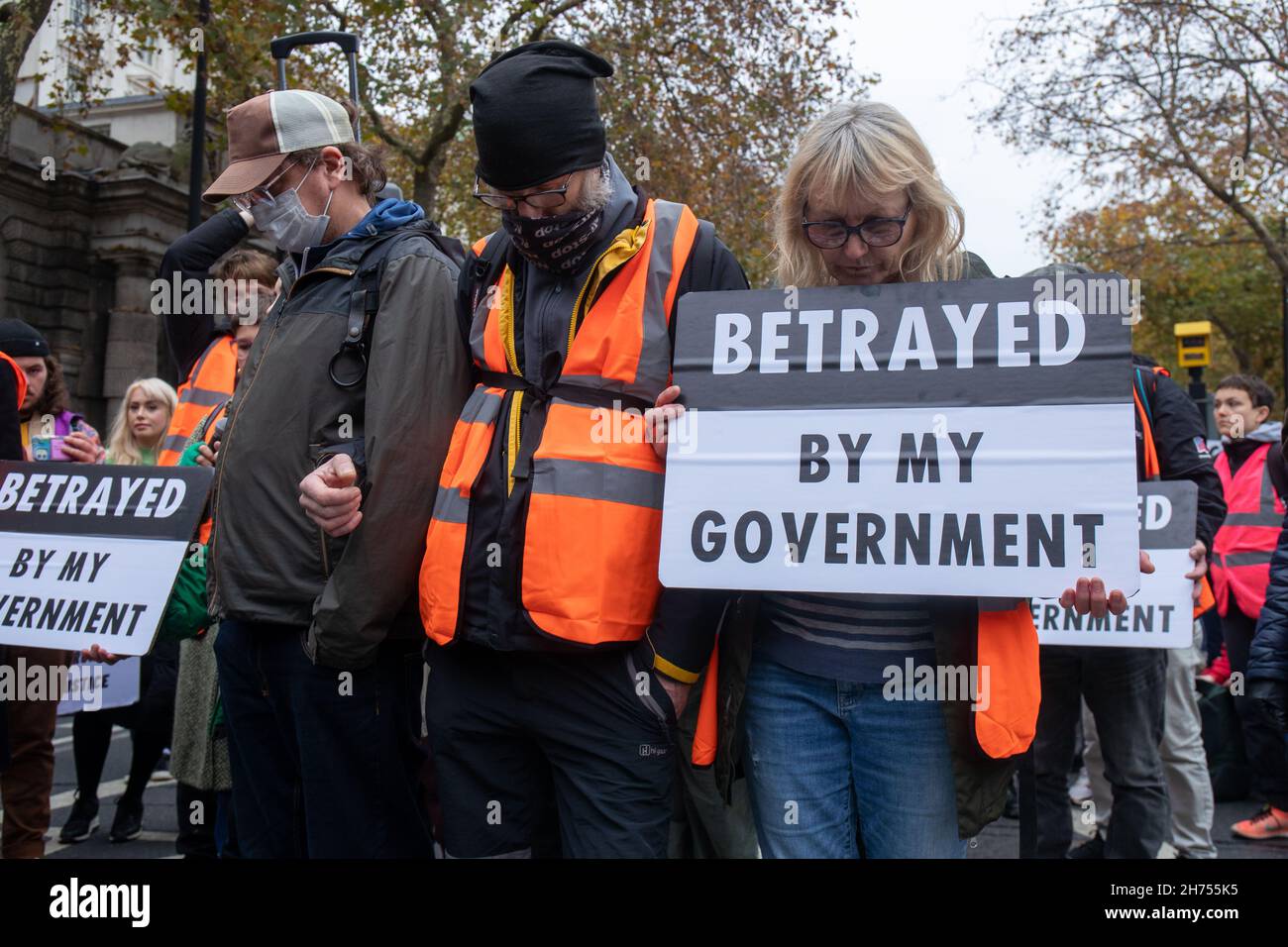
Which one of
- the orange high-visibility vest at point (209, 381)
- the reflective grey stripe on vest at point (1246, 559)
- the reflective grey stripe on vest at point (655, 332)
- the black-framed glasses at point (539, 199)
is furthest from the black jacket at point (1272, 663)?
the reflective grey stripe on vest at point (1246, 559)

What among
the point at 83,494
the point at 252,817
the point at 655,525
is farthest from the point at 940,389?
the point at 83,494

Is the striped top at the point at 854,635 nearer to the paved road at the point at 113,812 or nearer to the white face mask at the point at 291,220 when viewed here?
the white face mask at the point at 291,220

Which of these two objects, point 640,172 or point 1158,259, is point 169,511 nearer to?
point 640,172

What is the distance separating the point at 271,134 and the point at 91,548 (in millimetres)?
1338

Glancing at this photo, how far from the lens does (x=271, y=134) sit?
278cm

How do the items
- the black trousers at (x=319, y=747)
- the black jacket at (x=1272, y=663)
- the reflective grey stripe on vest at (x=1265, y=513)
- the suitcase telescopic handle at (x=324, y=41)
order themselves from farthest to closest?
the reflective grey stripe on vest at (x=1265, y=513) → the suitcase telescopic handle at (x=324, y=41) → the black jacket at (x=1272, y=663) → the black trousers at (x=319, y=747)

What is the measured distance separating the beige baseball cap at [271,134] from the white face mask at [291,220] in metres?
0.06

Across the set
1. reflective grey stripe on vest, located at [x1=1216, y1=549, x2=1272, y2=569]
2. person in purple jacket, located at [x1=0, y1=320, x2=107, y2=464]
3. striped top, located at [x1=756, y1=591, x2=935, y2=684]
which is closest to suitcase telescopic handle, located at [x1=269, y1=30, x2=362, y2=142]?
person in purple jacket, located at [x1=0, y1=320, x2=107, y2=464]

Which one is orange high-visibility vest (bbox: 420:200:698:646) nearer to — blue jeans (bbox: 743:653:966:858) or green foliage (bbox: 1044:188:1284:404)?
blue jeans (bbox: 743:653:966:858)

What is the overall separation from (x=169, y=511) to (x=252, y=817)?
97 centimetres

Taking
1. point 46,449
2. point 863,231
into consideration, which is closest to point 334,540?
point 863,231

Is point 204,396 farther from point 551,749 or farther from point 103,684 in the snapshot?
point 551,749

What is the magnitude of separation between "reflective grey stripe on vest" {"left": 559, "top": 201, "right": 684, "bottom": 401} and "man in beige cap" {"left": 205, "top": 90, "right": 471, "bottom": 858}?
45 cm

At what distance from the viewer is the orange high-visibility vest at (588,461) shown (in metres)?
2.08
